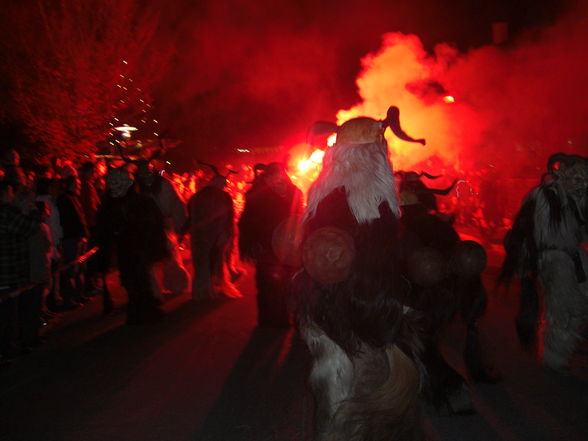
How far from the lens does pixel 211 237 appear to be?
386 inches

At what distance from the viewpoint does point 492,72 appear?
18547 millimetres

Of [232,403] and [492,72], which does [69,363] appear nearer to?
[232,403]

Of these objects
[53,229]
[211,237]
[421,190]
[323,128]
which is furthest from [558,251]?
[53,229]

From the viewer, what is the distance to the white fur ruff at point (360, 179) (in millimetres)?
3172

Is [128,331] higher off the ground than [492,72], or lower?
lower

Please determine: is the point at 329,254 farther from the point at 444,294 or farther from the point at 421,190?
the point at 421,190

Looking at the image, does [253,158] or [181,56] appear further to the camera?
[253,158]

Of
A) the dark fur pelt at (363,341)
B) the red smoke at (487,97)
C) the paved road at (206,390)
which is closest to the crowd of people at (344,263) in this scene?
the dark fur pelt at (363,341)

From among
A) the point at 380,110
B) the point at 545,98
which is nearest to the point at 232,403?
the point at 380,110

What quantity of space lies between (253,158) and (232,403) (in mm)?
28607

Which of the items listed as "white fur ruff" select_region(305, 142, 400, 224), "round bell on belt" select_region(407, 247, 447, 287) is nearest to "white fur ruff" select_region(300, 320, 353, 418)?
"white fur ruff" select_region(305, 142, 400, 224)

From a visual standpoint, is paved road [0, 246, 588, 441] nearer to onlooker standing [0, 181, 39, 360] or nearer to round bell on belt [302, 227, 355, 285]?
onlooker standing [0, 181, 39, 360]

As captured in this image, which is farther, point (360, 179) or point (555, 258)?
point (555, 258)

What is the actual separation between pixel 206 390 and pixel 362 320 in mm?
2769
